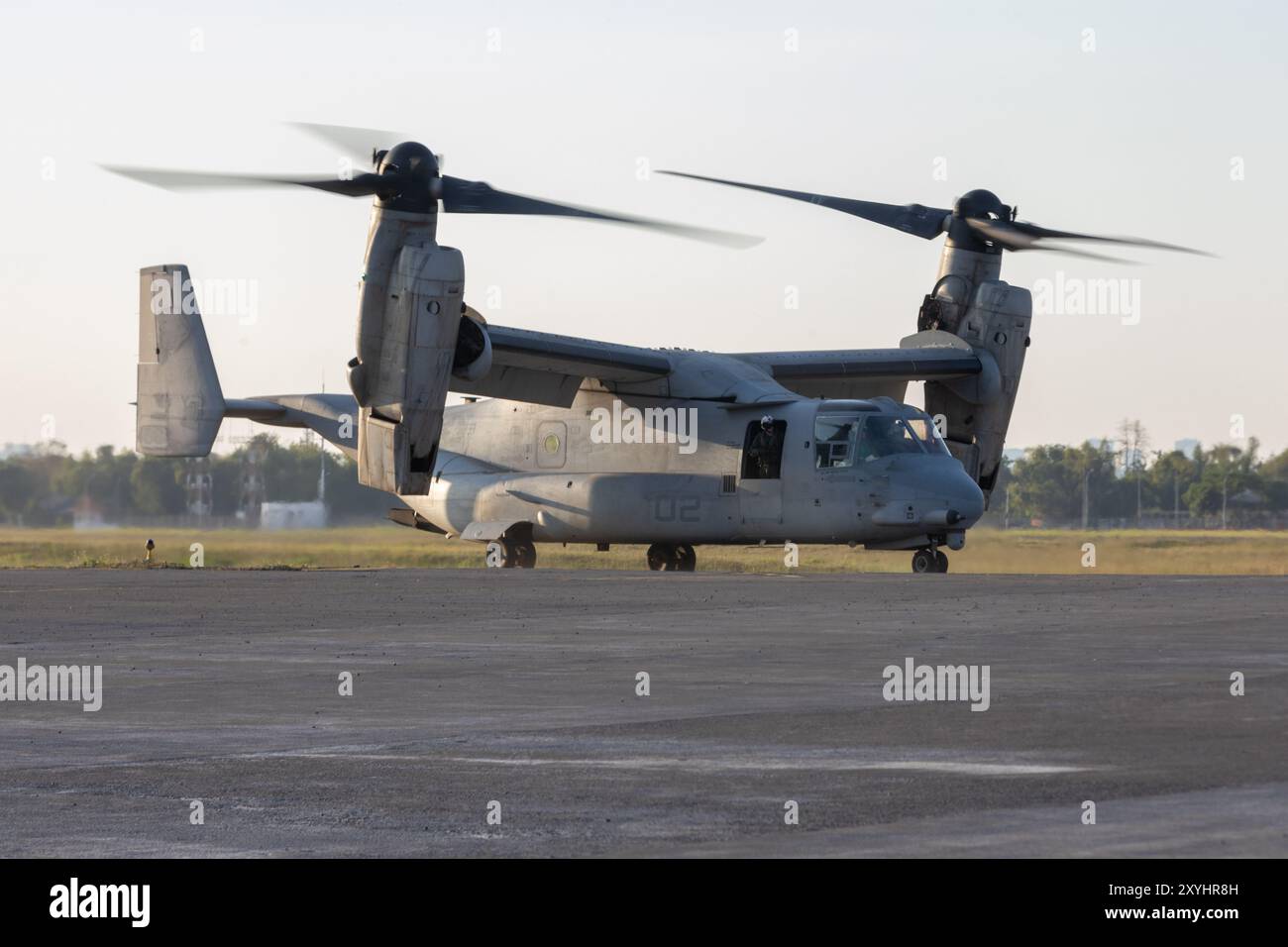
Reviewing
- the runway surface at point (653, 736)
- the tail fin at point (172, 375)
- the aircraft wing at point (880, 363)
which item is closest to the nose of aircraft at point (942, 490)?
the aircraft wing at point (880, 363)

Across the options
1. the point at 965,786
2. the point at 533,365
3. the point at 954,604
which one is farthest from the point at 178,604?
the point at 965,786

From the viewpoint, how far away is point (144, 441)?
39.0 metres

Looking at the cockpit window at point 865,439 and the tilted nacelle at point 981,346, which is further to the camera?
the tilted nacelle at point 981,346

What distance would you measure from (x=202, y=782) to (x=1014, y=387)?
102 ft

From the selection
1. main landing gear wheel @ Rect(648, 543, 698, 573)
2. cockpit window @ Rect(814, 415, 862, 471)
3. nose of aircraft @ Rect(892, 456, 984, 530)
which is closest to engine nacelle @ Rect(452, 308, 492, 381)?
cockpit window @ Rect(814, 415, 862, 471)

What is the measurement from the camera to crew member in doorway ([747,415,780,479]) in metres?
34.8

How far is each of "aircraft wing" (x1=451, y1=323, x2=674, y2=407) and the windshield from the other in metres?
4.16

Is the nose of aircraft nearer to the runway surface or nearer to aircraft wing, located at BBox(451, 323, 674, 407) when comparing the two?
aircraft wing, located at BBox(451, 323, 674, 407)

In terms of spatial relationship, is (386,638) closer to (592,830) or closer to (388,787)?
(388,787)

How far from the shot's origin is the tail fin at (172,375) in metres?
39.1

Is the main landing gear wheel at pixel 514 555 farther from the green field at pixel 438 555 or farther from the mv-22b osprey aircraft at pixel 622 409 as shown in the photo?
the green field at pixel 438 555

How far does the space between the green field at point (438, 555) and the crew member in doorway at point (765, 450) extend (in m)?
4.56
